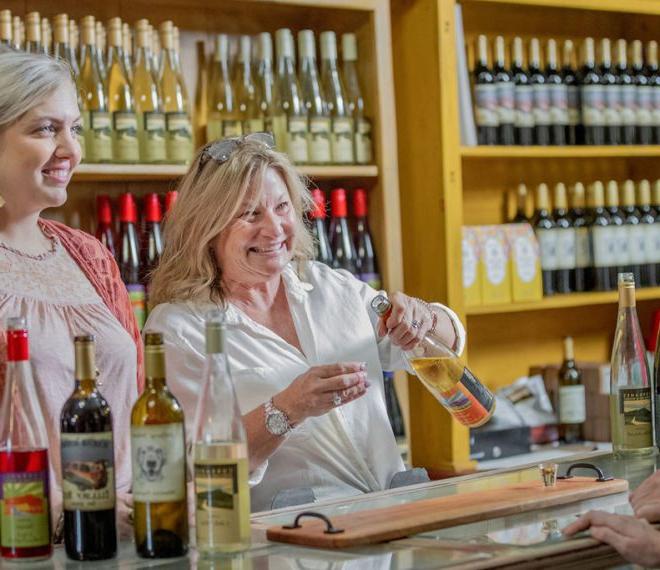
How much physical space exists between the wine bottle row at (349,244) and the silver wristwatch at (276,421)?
125 centimetres

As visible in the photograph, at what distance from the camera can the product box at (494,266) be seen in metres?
3.34

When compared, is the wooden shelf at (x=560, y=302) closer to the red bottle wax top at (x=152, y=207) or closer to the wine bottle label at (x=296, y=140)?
the wine bottle label at (x=296, y=140)

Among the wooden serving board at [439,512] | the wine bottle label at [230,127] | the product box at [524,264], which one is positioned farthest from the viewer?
the product box at [524,264]

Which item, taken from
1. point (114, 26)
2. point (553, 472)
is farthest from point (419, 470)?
point (114, 26)

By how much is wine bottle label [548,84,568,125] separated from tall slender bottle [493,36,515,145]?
0.14 meters

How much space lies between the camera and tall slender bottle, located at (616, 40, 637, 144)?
3639mm

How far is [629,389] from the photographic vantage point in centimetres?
204

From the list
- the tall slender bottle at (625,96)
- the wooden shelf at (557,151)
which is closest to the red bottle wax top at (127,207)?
the wooden shelf at (557,151)

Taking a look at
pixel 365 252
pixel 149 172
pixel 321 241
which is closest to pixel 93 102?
pixel 149 172

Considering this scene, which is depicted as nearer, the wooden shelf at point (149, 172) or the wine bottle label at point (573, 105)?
the wooden shelf at point (149, 172)

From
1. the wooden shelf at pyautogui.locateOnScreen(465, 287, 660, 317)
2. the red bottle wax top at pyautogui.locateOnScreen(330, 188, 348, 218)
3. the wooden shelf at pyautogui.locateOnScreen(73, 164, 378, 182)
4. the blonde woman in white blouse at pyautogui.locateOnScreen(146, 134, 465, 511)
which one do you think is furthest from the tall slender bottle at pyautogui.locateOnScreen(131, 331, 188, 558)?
the wooden shelf at pyautogui.locateOnScreen(465, 287, 660, 317)

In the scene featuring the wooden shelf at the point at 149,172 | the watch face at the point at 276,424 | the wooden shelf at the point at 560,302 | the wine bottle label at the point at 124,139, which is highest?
the wine bottle label at the point at 124,139

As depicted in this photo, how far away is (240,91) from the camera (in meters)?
3.08

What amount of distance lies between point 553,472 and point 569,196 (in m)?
2.11
